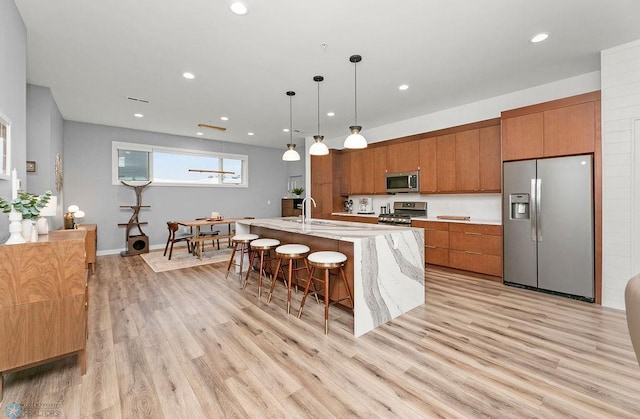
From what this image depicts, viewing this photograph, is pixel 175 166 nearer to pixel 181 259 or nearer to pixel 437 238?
pixel 181 259

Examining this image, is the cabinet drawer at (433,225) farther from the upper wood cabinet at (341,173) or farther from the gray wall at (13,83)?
the gray wall at (13,83)

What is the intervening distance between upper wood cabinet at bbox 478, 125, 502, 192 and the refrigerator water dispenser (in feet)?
1.41

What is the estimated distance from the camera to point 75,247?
1839 mm

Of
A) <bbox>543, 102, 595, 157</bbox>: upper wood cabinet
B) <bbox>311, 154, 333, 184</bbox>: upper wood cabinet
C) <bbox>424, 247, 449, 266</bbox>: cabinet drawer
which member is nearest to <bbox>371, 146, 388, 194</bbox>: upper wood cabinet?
<bbox>311, 154, 333, 184</bbox>: upper wood cabinet

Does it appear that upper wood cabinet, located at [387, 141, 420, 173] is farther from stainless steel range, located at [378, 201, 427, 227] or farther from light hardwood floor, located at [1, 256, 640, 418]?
light hardwood floor, located at [1, 256, 640, 418]

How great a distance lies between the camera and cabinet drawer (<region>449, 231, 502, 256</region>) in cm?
385

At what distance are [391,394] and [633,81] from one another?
3.89 metres

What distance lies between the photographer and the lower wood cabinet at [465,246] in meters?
3.87

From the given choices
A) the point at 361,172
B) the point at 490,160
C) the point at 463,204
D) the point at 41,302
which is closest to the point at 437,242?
the point at 463,204

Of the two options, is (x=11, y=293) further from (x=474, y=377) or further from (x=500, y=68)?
(x=500, y=68)

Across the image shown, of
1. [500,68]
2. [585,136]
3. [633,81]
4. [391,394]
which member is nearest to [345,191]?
[500,68]

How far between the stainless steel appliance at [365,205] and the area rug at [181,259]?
3106 millimetres

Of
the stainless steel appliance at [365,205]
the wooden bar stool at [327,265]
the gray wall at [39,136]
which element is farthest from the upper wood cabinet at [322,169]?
the gray wall at [39,136]

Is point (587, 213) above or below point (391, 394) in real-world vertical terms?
above
